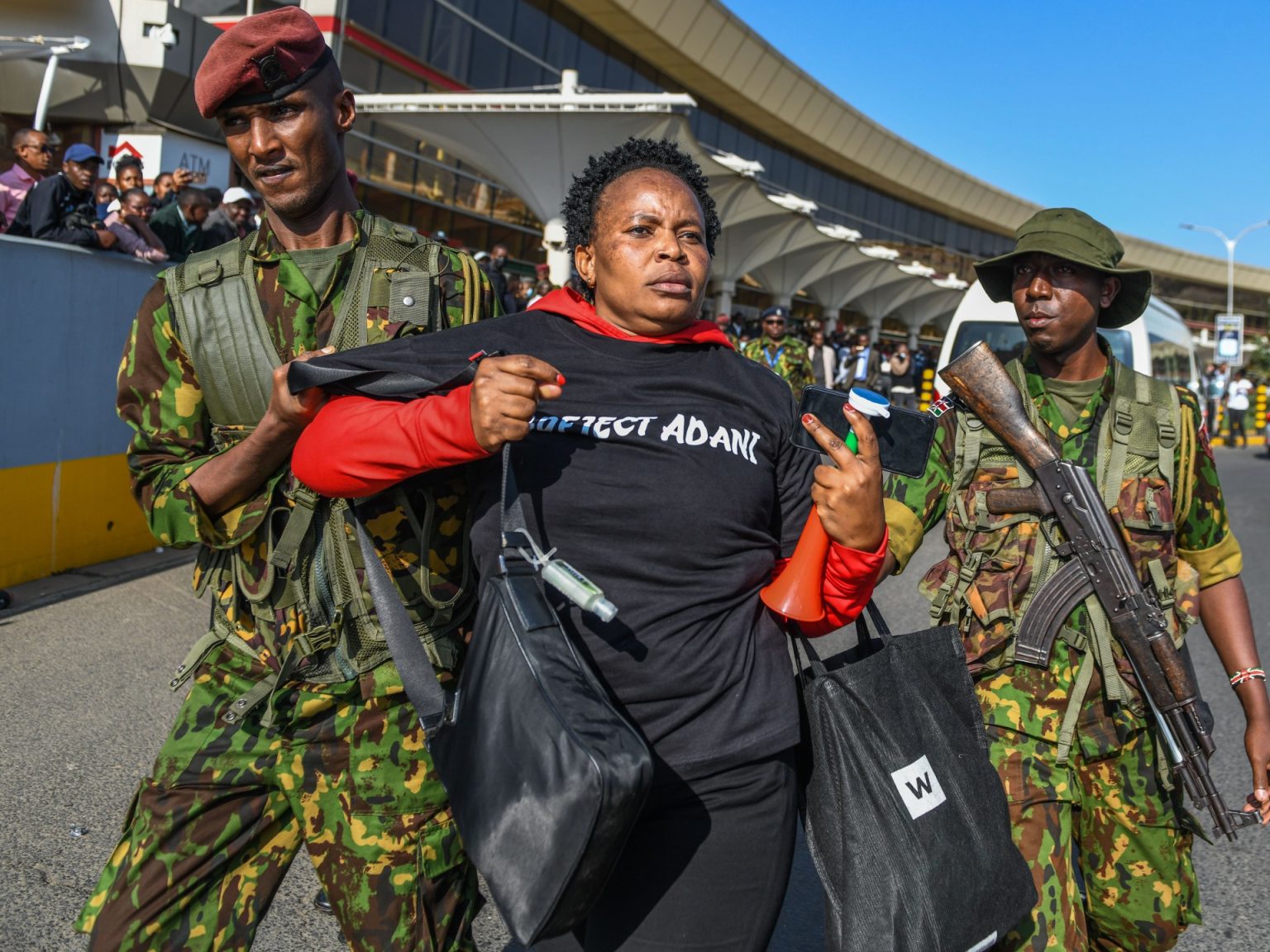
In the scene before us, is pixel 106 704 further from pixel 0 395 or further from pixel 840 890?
pixel 840 890

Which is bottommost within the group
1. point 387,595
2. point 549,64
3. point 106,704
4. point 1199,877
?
point 106,704

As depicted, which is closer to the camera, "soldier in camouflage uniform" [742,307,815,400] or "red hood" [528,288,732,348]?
"red hood" [528,288,732,348]

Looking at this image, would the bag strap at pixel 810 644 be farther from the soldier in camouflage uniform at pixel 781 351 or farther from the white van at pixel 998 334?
the soldier in camouflage uniform at pixel 781 351

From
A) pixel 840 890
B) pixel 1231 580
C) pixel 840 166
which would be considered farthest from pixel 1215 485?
pixel 840 166

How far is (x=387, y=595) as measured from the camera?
78.4 inches

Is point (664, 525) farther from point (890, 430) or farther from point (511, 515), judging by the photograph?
point (890, 430)

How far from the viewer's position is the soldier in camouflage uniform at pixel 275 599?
2.05 metres

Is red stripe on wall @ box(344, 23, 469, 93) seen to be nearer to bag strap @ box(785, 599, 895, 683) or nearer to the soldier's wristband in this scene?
the soldier's wristband

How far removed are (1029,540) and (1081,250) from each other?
2.29 ft

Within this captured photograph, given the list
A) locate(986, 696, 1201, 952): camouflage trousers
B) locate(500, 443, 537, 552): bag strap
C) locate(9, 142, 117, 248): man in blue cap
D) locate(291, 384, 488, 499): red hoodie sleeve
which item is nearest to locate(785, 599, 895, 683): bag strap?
locate(500, 443, 537, 552): bag strap

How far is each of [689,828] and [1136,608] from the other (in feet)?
4.34

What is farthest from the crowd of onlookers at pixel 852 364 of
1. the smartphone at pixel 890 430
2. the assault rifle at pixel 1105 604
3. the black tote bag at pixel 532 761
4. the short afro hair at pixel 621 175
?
the black tote bag at pixel 532 761

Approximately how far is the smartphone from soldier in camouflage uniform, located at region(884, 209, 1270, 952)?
487 millimetres

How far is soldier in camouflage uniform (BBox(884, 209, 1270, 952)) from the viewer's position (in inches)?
100
